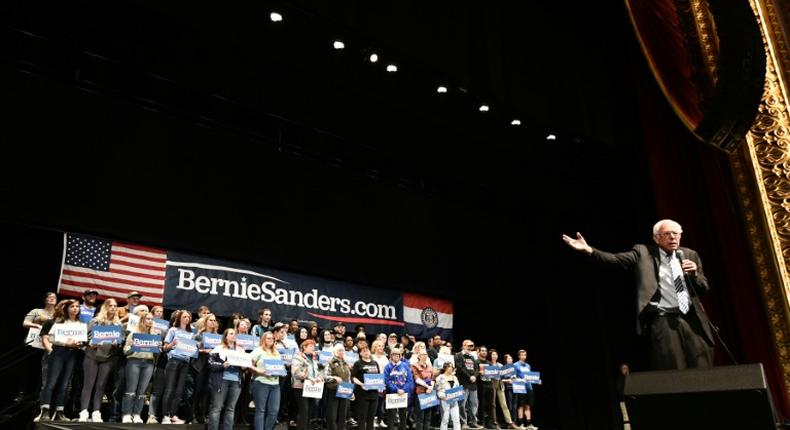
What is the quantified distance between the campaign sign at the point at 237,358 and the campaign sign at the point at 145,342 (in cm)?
89

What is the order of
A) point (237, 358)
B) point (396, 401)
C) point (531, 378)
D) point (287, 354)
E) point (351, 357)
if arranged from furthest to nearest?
point (531, 378)
point (351, 357)
point (396, 401)
point (287, 354)
point (237, 358)

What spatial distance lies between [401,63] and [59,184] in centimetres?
608

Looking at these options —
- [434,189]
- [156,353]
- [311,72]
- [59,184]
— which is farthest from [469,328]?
[59,184]

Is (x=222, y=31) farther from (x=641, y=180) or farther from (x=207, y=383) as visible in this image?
(x=641, y=180)

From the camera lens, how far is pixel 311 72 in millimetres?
11781

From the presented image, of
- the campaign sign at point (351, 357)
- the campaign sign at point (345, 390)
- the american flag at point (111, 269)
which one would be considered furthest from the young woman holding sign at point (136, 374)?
the campaign sign at point (351, 357)

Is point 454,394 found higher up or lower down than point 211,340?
lower down

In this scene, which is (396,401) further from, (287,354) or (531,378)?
(531,378)

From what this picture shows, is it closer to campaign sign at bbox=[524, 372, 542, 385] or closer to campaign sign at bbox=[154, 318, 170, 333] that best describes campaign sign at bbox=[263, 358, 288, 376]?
campaign sign at bbox=[154, 318, 170, 333]

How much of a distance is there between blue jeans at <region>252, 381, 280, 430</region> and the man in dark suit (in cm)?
585

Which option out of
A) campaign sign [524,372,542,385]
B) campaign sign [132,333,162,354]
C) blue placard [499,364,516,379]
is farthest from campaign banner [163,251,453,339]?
campaign sign [132,333,162,354]

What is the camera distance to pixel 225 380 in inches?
352

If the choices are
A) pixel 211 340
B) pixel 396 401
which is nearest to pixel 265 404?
pixel 211 340

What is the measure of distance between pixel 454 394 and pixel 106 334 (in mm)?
5845
